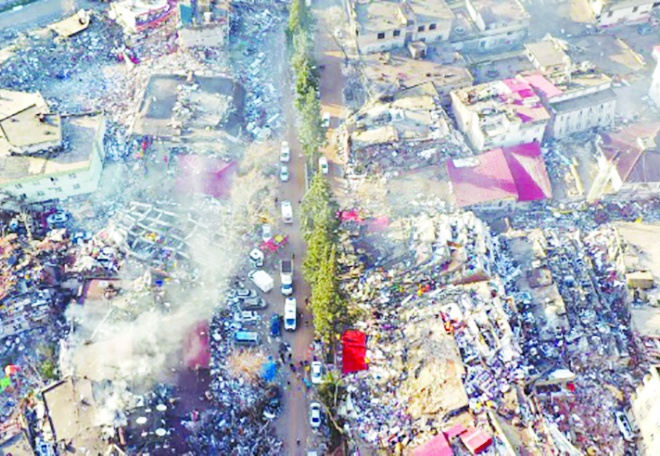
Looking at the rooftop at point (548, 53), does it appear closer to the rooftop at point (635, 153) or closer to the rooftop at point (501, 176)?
the rooftop at point (635, 153)

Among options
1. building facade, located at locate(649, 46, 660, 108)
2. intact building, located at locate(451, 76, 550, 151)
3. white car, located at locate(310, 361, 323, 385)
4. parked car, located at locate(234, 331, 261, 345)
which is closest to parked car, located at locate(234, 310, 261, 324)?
parked car, located at locate(234, 331, 261, 345)

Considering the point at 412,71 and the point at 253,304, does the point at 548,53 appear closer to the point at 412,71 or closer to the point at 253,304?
the point at 412,71

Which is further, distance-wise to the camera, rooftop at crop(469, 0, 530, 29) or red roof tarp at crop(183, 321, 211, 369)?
rooftop at crop(469, 0, 530, 29)

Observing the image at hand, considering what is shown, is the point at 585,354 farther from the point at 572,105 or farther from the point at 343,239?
the point at 572,105

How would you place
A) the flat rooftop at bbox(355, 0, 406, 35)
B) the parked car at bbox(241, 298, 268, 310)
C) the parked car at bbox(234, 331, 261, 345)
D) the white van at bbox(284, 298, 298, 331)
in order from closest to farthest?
the parked car at bbox(234, 331, 261, 345)
the white van at bbox(284, 298, 298, 331)
the parked car at bbox(241, 298, 268, 310)
the flat rooftop at bbox(355, 0, 406, 35)

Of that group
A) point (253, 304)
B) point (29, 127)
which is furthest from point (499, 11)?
point (29, 127)

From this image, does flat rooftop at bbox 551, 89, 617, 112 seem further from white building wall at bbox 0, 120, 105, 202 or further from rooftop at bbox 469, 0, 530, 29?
white building wall at bbox 0, 120, 105, 202

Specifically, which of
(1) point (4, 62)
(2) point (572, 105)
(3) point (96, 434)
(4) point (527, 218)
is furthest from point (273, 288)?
(1) point (4, 62)
